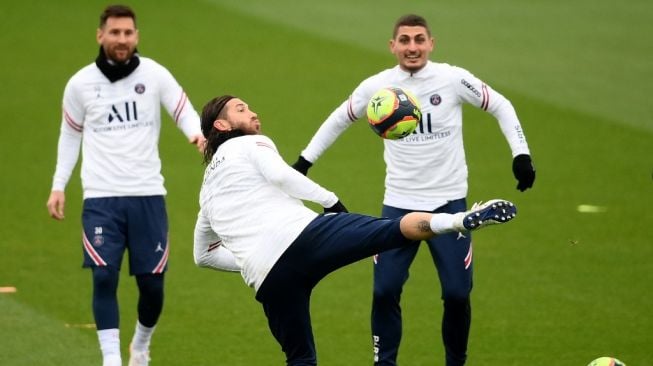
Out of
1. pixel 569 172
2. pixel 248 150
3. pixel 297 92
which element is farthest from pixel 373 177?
pixel 248 150

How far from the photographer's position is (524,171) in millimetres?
9797

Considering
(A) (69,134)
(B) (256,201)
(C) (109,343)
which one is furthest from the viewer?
(A) (69,134)

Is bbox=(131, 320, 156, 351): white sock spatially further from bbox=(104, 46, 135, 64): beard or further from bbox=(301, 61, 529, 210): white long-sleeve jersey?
bbox=(301, 61, 529, 210): white long-sleeve jersey

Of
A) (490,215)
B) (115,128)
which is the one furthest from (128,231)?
(490,215)

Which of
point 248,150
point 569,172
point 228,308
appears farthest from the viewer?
point 569,172

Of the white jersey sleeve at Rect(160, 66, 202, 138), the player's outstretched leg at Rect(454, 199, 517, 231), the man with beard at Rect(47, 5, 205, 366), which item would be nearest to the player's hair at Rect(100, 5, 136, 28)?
the man with beard at Rect(47, 5, 205, 366)

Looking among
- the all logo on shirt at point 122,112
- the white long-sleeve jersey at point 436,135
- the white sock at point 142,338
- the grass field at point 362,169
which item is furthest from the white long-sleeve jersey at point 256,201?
the grass field at point 362,169

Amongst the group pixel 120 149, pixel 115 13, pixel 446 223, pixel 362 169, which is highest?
pixel 115 13

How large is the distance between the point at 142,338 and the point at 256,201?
2.82 meters

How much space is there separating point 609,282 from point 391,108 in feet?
18.2

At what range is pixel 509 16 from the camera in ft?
92.3

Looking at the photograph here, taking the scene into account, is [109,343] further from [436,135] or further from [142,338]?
[436,135]

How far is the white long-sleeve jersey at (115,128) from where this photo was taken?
1052 cm

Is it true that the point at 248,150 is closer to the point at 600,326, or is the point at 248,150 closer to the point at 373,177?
the point at 600,326
